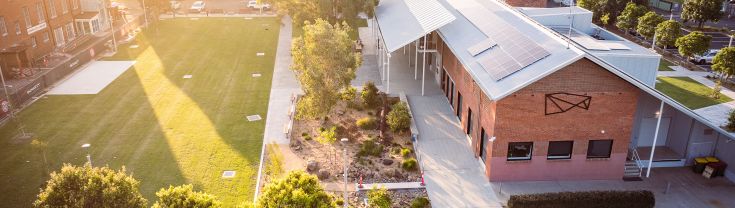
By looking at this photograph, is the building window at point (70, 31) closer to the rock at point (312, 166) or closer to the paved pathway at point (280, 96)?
the paved pathway at point (280, 96)

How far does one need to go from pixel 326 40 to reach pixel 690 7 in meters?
43.6

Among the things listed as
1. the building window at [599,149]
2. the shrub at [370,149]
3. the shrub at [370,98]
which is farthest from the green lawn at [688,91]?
the shrub at [370,149]

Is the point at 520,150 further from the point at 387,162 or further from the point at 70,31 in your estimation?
the point at 70,31

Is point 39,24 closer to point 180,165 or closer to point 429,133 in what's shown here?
point 180,165

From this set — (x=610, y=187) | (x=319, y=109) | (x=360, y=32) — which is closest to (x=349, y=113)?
(x=319, y=109)

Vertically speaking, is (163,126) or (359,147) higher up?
(163,126)

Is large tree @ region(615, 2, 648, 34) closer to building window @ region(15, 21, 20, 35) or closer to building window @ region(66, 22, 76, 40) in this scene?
building window @ region(66, 22, 76, 40)

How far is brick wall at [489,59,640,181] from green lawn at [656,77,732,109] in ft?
40.9

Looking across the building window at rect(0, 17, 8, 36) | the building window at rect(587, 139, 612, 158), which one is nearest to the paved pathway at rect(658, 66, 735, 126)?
the building window at rect(587, 139, 612, 158)

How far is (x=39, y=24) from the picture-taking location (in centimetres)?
4331

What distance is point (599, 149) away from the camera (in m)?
22.3

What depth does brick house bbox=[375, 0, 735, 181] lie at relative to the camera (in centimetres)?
2052

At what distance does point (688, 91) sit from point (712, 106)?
3.57 m

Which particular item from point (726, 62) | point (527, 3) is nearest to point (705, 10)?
point (527, 3)
